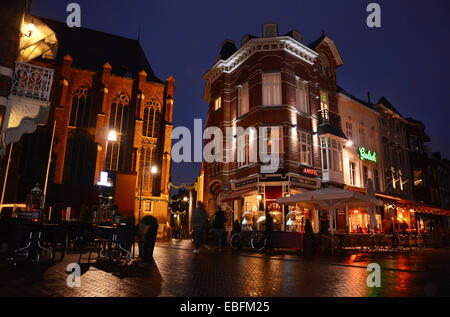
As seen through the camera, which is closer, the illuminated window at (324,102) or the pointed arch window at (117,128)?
the illuminated window at (324,102)

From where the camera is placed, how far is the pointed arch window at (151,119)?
3481 centimetres

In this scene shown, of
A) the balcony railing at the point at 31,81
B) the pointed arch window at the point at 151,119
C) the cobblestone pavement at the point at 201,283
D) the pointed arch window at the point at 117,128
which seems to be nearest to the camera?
the cobblestone pavement at the point at 201,283

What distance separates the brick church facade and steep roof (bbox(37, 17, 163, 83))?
4.6 inches

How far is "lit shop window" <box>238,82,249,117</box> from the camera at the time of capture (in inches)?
882

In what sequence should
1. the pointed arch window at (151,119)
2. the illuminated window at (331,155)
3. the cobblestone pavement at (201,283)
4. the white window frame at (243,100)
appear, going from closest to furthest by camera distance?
the cobblestone pavement at (201,283)
the illuminated window at (331,155)
the white window frame at (243,100)
the pointed arch window at (151,119)

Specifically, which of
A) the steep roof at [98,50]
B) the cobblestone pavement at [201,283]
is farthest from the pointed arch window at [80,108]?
the cobblestone pavement at [201,283]

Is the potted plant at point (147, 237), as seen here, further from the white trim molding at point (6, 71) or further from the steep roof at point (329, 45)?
the steep roof at point (329, 45)

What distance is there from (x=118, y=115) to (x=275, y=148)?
2135cm

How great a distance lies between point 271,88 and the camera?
2112 centimetres

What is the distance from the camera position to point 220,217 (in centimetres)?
1273

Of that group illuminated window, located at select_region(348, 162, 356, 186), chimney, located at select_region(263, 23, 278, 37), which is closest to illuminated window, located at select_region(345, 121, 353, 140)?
illuminated window, located at select_region(348, 162, 356, 186)
